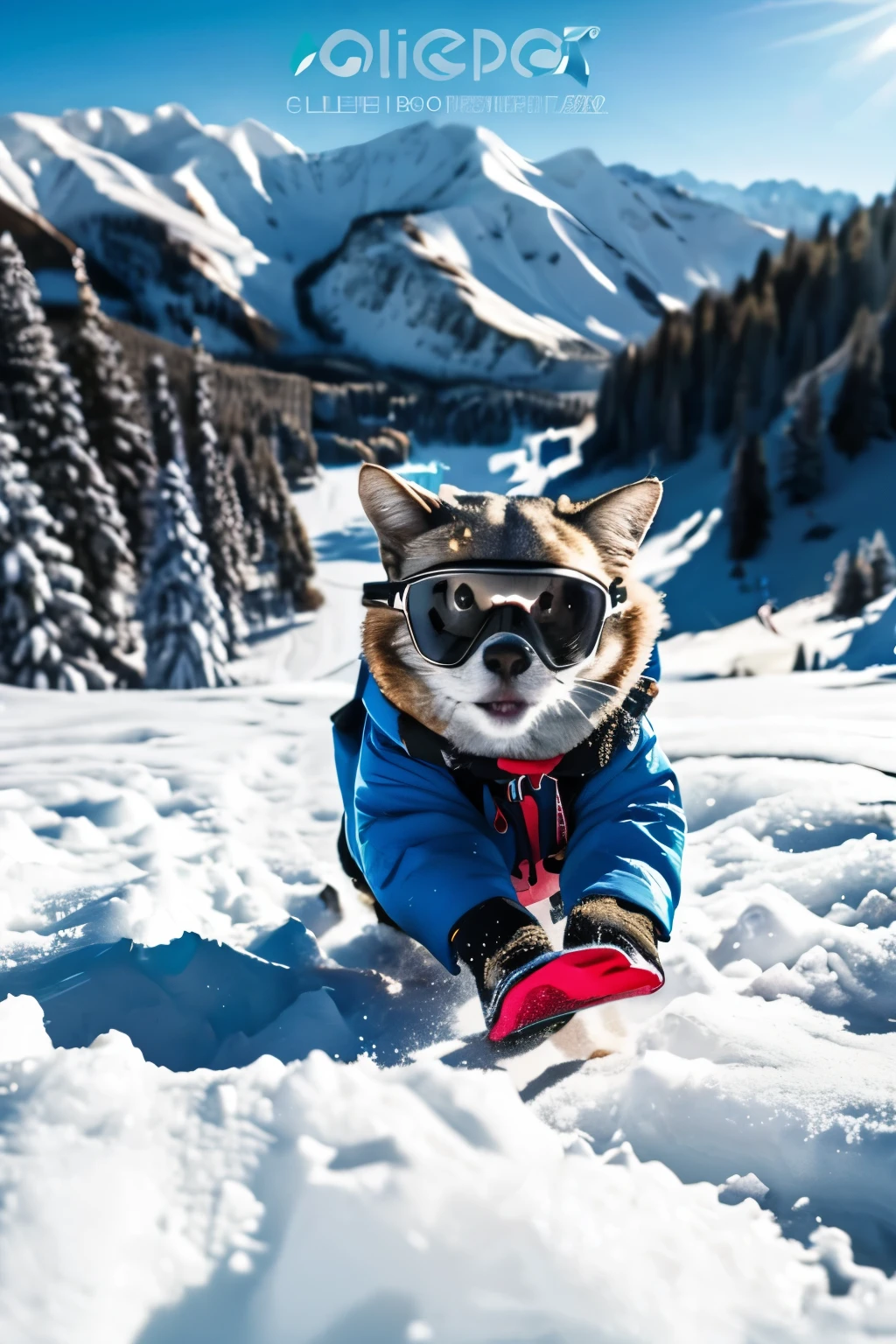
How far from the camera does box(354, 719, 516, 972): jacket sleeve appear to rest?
1.48 metres

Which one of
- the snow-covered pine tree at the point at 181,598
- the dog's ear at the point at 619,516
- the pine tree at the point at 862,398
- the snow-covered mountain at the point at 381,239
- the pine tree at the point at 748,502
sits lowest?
the snow-covered pine tree at the point at 181,598

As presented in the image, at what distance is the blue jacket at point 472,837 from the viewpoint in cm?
148

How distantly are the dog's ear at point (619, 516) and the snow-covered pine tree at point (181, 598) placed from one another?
537 cm

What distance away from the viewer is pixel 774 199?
473 cm

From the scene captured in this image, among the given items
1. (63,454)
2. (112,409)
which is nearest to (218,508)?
(112,409)

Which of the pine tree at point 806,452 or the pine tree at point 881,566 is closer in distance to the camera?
the pine tree at point 881,566

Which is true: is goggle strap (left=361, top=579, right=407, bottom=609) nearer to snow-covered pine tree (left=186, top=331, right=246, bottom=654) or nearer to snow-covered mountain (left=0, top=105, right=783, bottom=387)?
snow-covered mountain (left=0, top=105, right=783, bottom=387)

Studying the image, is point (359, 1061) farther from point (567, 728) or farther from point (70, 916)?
point (70, 916)

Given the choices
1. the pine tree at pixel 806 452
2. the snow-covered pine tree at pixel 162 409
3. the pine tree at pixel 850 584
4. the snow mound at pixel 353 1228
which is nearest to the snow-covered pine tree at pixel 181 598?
the snow-covered pine tree at pixel 162 409

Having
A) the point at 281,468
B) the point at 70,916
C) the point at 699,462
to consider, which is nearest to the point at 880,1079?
the point at 70,916

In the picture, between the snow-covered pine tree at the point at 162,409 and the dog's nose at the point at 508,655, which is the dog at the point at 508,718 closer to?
the dog's nose at the point at 508,655

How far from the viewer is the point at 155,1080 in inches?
42.1

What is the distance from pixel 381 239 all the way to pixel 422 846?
17.0 ft

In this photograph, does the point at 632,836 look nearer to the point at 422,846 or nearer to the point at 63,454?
the point at 422,846
